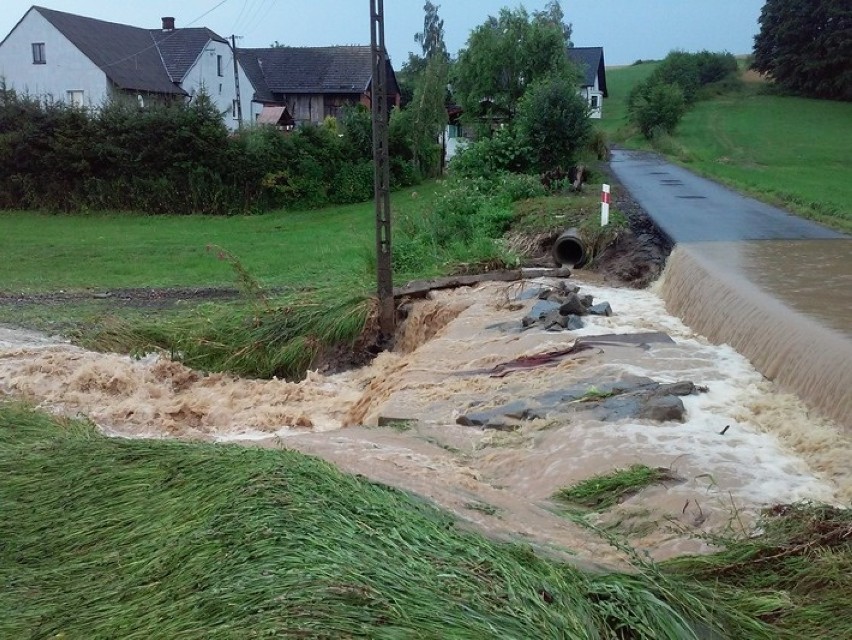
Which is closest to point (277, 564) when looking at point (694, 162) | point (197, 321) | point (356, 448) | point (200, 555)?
point (200, 555)

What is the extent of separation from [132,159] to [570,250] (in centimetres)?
1982

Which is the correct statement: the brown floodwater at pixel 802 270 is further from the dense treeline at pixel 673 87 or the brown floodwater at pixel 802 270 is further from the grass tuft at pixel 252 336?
the dense treeline at pixel 673 87

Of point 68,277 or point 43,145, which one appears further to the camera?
point 43,145

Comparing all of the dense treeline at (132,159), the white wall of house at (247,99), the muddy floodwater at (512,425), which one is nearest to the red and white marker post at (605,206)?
the muddy floodwater at (512,425)

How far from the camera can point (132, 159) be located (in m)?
30.0

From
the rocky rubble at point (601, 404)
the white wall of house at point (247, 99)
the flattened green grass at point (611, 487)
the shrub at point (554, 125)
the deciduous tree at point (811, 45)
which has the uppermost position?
the deciduous tree at point (811, 45)

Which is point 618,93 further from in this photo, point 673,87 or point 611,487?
point 611,487

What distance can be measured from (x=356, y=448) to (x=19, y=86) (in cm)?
4127

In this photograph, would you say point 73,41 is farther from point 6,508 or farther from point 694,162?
point 6,508

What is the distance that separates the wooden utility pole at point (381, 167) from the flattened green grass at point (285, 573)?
→ 25.3 feet

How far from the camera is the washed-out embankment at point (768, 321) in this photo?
7586 mm

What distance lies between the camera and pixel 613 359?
9.21 meters

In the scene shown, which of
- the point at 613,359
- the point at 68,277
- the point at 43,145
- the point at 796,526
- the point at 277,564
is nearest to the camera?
the point at 277,564

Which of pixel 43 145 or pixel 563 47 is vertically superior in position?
pixel 563 47
